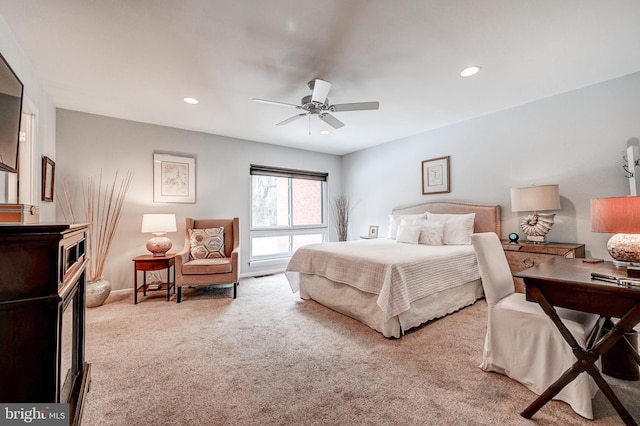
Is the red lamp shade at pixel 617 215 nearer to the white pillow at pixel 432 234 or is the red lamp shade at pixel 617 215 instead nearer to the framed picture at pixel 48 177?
the white pillow at pixel 432 234

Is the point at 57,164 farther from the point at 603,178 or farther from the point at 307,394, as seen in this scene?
the point at 603,178

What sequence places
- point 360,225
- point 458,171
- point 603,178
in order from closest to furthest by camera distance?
1. point 603,178
2. point 458,171
3. point 360,225

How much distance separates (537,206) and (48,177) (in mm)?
5500

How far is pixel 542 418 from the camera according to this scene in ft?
4.94

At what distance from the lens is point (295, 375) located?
1.93 meters

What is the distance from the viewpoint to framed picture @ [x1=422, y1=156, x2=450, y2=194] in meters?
4.38

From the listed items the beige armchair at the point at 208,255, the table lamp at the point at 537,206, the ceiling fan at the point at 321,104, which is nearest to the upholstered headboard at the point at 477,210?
the table lamp at the point at 537,206

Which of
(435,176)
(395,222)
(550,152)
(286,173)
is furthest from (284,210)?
(550,152)

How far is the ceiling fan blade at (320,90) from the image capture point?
8.13 ft

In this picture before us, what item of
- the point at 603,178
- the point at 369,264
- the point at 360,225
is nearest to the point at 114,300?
the point at 369,264

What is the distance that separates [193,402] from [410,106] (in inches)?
145

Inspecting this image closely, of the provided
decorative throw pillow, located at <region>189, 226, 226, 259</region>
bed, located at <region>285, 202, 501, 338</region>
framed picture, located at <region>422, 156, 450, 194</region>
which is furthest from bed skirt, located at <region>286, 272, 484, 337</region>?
framed picture, located at <region>422, 156, 450, 194</region>

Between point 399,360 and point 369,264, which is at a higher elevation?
point 369,264

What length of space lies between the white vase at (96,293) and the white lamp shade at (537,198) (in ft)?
16.6
